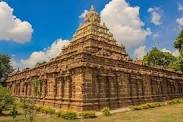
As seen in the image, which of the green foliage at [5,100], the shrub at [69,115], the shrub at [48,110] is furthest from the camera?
the shrub at [48,110]

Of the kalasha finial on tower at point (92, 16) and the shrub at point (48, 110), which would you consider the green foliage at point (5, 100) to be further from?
the kalasha finial on tower at point (92, 16)

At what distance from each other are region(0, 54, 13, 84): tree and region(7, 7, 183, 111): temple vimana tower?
21.2 m

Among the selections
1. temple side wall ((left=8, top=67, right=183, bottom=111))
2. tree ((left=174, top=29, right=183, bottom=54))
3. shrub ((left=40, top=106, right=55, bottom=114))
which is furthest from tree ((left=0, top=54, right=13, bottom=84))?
tree ((left=174, top=29, right=183, bottom=54))

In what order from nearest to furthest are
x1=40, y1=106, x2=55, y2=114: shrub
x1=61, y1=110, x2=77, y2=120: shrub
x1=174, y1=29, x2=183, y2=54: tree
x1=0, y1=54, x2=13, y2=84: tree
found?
x1=61, y1=110, x2=77, y2=120: shrub
x1=40, y1=106, x2=55, y2=114: shrub
x1=174, y1=29, x2=183, y2=54: tree
x1=0, y1=54, x2=13, y2=84: tree

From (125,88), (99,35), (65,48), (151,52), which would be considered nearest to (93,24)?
(99,35)

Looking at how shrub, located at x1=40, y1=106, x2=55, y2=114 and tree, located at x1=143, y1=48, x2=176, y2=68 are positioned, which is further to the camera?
tree, located at x1=143, y1=48, x2=176, y2=68

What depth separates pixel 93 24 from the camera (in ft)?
99.8

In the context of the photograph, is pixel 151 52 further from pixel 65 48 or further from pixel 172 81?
pixel 65 48

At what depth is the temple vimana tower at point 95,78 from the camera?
63.3 ft

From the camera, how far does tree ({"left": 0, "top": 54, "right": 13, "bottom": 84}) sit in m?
52.3

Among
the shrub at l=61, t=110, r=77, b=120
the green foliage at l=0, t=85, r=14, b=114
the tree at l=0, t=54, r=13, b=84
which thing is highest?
the tree at l=0, t=54, r=13, b=84

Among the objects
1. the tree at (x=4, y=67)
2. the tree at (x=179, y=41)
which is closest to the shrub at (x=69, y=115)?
the tree at (x=179, y=41)

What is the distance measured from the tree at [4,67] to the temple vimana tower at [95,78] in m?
21.2

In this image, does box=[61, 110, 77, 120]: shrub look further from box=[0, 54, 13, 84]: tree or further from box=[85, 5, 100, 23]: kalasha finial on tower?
box=[0, 54, 13, 84]: tree
